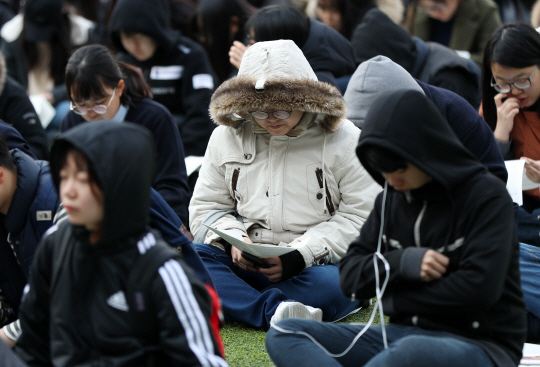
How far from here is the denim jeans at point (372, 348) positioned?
216 centimetres

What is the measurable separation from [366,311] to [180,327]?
1.82 metres

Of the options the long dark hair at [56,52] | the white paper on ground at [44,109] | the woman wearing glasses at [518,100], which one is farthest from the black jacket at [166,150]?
the long dark hair at [56,52]

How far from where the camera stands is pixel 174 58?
215 inches

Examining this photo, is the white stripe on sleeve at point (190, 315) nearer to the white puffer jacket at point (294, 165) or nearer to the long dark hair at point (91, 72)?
the white puffer jacket at point (294, 165)

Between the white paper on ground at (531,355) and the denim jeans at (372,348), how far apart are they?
0.58 metres

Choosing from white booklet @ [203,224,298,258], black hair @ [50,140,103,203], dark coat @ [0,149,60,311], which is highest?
black hair @ [50,140,103,203]

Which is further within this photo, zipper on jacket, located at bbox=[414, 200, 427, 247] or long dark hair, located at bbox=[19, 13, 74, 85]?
long dark hair, located at bbox=[19, 13, 74, 85]

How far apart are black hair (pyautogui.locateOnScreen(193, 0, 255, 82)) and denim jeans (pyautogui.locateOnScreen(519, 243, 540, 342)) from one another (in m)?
3.17

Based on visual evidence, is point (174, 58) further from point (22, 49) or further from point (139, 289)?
point (139, 289)

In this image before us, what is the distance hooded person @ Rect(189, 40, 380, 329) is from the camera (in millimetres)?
3336

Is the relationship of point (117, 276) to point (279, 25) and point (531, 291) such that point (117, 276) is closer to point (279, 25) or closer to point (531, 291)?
point (531, 291)

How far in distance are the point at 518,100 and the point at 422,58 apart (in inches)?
39.1

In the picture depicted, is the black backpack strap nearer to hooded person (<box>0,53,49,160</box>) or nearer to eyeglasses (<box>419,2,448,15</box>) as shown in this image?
hooded person (<box>0,53,49,160</box>)

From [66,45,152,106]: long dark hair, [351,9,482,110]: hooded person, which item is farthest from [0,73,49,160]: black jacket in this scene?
[351,9,482,110]: hooded person
